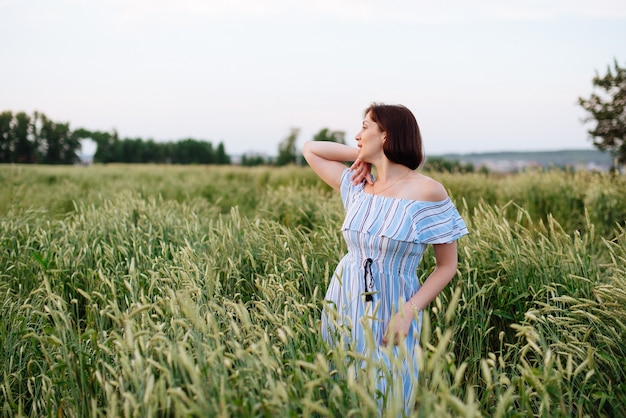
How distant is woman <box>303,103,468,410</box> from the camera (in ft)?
7.02

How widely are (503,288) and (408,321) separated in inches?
56.2

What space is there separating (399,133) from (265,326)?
110 centimetres

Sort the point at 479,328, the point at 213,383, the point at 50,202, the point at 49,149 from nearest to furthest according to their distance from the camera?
the point at 213,383 → the point at 479,328 → the point at 50,202 → the point at 49,149

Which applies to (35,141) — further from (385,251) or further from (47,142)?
(385,251)

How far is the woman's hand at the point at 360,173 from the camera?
8.05ft

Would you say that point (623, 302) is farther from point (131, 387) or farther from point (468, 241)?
point (131, 387)

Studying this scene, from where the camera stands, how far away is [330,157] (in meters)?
2.70

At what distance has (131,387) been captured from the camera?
6.16 ft

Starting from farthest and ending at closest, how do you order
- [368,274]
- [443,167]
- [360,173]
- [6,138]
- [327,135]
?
1. [6,138]
2. [327,135]
3. [443,167]
4. [360,173]
5. [368,274]

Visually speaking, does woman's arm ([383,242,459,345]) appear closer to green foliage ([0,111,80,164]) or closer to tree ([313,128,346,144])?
tree ([313,128,346,144])

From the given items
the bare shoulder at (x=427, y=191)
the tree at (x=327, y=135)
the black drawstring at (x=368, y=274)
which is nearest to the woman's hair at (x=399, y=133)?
the bare shoulder at (x=427, y=191)

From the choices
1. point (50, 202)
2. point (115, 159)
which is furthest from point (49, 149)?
point (50, 202)

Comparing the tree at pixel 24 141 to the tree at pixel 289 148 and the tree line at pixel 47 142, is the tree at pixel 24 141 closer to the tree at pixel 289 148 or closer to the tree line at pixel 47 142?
the tree line at pixel 47 142

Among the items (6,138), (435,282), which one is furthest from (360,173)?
(6,138)
